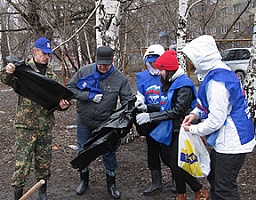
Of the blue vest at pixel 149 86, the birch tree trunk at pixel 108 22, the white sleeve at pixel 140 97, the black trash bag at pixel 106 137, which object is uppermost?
the birch tree trunk at pixel 108 22

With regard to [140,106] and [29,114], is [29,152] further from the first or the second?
[140,106]

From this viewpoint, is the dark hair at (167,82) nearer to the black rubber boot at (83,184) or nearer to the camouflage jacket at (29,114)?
the camouflage jacket at (29,114)

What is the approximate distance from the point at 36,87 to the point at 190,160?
178cm

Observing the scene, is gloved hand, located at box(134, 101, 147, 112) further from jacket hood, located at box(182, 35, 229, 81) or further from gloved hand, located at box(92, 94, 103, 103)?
jacket hood, located at box(182, 35, 229, 81)

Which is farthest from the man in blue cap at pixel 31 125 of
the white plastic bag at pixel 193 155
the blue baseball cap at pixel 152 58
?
the white plastic bag at pixel 193 155

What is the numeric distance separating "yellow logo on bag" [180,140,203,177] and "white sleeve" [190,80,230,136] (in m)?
0.58

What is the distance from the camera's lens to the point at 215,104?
2750 mm

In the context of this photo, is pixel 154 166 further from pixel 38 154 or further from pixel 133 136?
pixel 133 136

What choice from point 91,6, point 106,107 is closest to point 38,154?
point 106,107

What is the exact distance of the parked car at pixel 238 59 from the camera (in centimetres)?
1750

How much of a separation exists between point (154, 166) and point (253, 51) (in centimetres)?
314

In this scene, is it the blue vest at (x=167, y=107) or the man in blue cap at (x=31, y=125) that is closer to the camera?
the blue vest at (x=167, y=107)

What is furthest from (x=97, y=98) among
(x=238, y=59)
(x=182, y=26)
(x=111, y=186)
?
(x=238, y=59)

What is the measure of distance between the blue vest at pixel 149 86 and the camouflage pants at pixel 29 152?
1190 mm
